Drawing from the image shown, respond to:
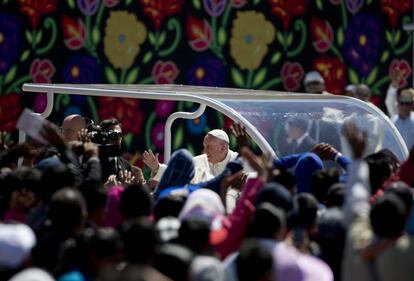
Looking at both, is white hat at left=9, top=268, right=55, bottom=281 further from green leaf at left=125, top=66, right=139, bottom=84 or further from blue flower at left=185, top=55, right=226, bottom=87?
blue flower at left=185, top=55, right=226, bottom=87

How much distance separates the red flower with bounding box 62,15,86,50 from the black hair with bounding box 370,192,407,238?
7.61m

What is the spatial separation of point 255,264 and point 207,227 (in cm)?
54

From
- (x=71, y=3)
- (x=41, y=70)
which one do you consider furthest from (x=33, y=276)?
(x=71, y=3)

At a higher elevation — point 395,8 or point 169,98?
point 169,98

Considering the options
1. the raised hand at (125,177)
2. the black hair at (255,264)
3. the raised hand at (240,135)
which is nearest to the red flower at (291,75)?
the raised hand at (125,177)

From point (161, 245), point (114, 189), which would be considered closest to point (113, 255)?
point (161, 245)

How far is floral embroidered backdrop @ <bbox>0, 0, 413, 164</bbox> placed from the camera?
39.8 feet

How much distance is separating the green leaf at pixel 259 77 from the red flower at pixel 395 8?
5.57 feet

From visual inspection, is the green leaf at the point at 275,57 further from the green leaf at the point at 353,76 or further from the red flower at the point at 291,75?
the green leaf at the point at 353,76

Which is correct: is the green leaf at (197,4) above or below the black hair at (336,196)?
below

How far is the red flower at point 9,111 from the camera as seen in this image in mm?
11867

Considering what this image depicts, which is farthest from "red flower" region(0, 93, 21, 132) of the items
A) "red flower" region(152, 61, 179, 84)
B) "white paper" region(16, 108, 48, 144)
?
"white paper" region(16, 108, 48, 144)

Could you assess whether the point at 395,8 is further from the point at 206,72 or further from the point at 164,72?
the point at 164,72

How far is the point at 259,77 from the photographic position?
1331 cm
